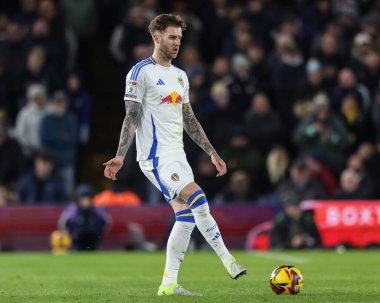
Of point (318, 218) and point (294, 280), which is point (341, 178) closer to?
point (318, 218)

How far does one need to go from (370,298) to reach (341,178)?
1140cm

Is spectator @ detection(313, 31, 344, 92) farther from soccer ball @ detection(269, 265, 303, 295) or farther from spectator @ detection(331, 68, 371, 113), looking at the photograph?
soccer ball @ detection(269, 265, 303, 295)

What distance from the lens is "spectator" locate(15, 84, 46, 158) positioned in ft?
74.1

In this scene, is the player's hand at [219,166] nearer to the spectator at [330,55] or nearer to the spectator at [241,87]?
the spectator at [241,87]

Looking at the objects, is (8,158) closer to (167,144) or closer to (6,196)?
(6,196)

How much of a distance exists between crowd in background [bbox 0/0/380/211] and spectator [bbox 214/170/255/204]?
0.08ft

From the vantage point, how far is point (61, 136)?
74.2 feet

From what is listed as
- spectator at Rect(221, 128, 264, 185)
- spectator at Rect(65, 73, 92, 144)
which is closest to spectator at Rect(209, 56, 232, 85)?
spectator at Rect(221, 128, 264, 185)

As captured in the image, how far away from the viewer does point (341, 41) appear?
2344 centimetres

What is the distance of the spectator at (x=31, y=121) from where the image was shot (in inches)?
889

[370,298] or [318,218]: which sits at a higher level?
[370,298]

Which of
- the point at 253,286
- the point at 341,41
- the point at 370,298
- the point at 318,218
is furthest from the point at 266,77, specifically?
the point at 370,298

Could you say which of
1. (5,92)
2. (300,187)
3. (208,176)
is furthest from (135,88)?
(5,92)

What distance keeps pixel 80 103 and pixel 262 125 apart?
3.96m
